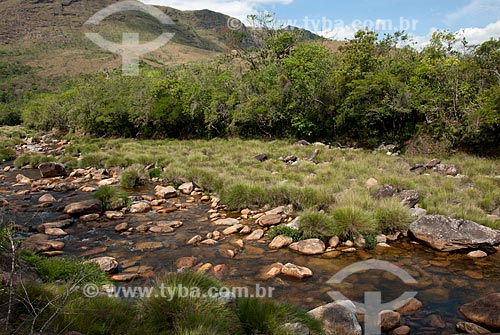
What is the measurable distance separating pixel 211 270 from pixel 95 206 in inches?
238

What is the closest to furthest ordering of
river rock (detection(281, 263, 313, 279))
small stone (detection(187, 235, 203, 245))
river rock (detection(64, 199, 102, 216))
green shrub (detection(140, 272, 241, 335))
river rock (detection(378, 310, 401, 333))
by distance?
green shrub (detection(140, 272, 241, 335)) → river rock (detection(378, 310, 401, 333)) → river rock (detection(281, 263, 313, 279)) → small stone (detection(187, 235, 203, 245)) → river rock (detection(64, 199, 102, 216))

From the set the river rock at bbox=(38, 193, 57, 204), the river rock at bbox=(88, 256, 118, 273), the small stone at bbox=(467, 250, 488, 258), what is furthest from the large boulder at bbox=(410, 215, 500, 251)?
the river rock at bbox=(38, 193, 57, 204)

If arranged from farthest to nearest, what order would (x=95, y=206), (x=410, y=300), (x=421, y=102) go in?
(x=421, y=102) → (x=95, y=206) → (x=410, y=300)

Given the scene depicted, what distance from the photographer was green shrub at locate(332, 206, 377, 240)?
8.20m

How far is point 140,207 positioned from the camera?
11.5m

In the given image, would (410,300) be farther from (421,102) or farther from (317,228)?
(421,102)

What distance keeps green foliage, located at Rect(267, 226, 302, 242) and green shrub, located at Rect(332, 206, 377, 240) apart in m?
0.90

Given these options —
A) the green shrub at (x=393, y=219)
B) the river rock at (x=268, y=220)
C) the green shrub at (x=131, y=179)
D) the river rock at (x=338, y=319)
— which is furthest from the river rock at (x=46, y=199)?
the green shrub at (x=393, y=219)

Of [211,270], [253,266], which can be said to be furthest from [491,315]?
[211,270]

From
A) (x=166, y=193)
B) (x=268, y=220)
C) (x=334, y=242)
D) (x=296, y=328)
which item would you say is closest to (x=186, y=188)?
(x=166, y=193)

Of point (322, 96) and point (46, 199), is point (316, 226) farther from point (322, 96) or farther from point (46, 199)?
point (322, 96)

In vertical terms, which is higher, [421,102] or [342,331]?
[421,102]

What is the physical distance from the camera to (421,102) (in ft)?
62.0

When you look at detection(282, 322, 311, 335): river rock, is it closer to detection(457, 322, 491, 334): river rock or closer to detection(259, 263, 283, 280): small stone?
detection(259, 263, 283, 280): small stone
